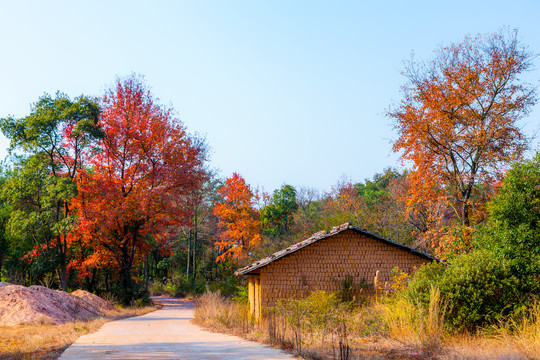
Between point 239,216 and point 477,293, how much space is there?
37.2 meters

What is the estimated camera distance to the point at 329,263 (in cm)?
2086

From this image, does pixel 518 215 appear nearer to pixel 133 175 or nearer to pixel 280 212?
pixel 133 175

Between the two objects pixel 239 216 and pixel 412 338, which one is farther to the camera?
pixel 239 216

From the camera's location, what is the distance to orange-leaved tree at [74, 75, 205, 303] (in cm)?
3300

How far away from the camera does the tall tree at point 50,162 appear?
3145 cm

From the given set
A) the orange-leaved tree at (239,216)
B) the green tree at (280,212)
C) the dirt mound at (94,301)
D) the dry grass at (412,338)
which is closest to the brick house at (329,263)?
the dry grass at (412,338)

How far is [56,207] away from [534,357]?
30.4m

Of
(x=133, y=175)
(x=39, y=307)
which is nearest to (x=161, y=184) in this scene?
(x=133, y=175)

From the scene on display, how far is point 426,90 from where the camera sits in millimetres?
28625

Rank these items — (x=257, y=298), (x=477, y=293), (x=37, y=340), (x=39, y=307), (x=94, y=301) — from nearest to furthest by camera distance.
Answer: (x=477, y=293) < (x=37, y=340) < (x=257, y=298) < (x=39, y=307) < (x=94, y=301)

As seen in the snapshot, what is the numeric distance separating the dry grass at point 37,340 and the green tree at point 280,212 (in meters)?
38.2

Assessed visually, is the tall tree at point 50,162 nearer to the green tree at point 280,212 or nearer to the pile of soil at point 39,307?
the pile of soil at point 39,307

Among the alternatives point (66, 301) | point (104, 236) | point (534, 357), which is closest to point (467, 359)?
point (534, 357)

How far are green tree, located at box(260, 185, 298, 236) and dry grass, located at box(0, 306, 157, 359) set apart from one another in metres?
38.2
